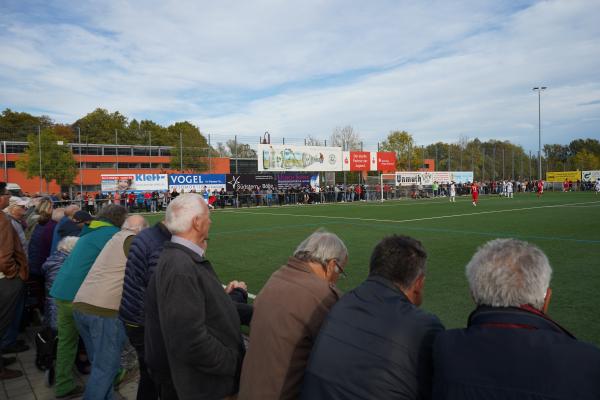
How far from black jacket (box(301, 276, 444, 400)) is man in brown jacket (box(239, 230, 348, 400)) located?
244 millimetres

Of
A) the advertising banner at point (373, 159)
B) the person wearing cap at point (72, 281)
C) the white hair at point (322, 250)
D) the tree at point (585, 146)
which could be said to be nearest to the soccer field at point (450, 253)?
the white hair at point (322, 250)

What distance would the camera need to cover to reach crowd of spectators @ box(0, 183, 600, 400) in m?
1.59

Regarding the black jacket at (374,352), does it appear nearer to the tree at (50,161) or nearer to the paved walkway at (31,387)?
the paved walkway at (31,387)

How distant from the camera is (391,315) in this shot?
1893 mm

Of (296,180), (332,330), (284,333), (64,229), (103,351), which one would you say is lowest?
(103,351)

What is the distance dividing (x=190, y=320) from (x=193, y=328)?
0.05 m

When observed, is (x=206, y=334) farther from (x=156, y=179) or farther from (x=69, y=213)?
(x=156, y=179)

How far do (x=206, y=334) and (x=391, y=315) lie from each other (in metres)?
1.04

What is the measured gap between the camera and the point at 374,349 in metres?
1.82

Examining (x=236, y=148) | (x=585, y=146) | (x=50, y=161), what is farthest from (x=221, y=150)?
(x=585, y=146)

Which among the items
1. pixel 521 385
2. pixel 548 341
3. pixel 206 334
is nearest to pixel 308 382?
pixel 206 334

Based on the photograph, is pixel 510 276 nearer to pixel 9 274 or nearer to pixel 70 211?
pixel 9 274

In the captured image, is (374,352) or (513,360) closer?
(513,360)

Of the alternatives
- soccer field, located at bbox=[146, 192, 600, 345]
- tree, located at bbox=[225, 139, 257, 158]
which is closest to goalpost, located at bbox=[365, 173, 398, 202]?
tree, located at bbox=[225, 139, 257, 158]
